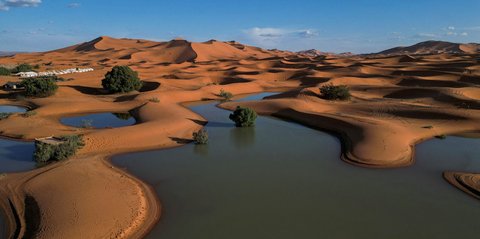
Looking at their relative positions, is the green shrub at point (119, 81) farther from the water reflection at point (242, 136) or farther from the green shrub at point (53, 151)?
the green shrub at point (53, 151)

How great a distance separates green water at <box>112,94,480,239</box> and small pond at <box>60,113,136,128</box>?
7901 millimetres

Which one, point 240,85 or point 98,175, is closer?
point 98,175

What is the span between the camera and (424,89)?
34.5 meters

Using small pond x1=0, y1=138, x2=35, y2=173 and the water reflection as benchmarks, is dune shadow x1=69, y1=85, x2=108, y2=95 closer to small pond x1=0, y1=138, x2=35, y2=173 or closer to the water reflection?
small pond x1=0, y1=138, x2=35, y2=173

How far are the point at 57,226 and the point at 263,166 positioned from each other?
8.81 meters

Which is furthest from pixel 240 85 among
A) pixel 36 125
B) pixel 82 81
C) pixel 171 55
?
pixel 171 55

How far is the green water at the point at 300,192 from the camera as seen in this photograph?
11.2 meters

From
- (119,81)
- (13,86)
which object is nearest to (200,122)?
(119,81)

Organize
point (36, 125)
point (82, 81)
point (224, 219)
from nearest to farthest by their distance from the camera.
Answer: point (224, 219), point (36, 125), point (82, 81)

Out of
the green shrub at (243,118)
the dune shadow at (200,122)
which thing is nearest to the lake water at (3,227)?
the dune shadow at (200,122)

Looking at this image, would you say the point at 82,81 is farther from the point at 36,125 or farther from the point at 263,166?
the point at 263,166

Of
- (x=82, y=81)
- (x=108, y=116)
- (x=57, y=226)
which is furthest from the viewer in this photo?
(x=82, y=81)

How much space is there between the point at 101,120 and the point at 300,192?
18177mm

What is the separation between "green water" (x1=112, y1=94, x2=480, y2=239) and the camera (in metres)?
11.2
